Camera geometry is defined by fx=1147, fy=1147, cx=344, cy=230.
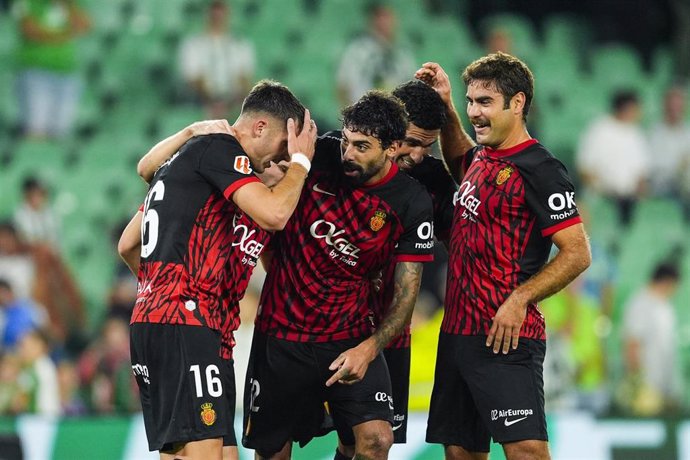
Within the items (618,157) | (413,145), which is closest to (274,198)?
(413,145)

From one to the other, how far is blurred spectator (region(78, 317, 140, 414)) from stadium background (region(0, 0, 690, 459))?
62 centimetres

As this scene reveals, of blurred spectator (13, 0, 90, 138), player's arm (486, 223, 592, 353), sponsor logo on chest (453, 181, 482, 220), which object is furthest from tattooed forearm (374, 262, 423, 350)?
blurred spectator (13, 0, 90, 138)

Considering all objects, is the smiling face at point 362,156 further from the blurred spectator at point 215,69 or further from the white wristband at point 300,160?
the blurred spectator at point 215,69

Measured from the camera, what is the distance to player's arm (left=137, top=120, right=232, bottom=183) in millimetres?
5406

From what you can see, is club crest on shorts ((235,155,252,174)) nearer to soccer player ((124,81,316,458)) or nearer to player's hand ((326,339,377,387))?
soccer player ((124,81,316,458))

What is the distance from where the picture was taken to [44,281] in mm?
10773

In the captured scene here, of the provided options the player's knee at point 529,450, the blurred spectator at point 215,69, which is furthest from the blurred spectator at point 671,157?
the player's knee at point 529,450

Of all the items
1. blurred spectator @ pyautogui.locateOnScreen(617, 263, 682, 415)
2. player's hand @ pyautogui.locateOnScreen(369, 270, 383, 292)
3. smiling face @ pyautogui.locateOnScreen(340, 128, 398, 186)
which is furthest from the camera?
blurred spectator @ pyautogui.locateOnScreen(617, 263, 682, 415)

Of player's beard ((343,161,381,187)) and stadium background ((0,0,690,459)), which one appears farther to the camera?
stadium background ((0,0,690,459))

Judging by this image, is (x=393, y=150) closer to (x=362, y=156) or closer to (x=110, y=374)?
(x=362, y=156)

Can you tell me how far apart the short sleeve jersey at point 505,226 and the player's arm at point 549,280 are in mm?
63

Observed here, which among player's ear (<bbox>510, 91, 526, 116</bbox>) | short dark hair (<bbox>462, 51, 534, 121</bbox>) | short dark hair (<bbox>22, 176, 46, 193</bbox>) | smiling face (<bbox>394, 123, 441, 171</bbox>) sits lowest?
smiling face (<bbox>394, 123, 441, 171</bbox>)

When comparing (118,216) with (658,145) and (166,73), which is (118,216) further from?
(658,145)

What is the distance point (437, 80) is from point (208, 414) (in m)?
2.21
